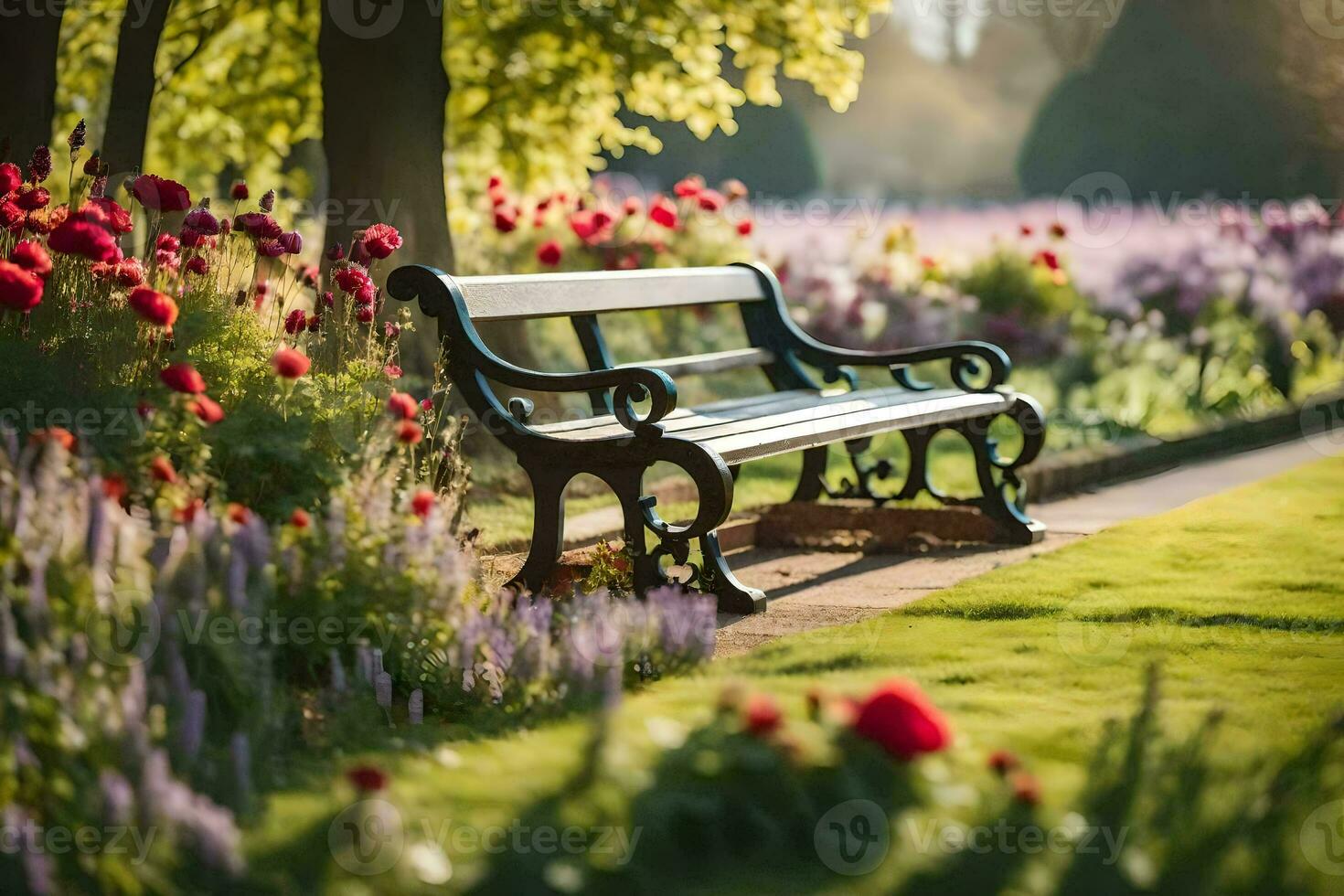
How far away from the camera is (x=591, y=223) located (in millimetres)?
9648

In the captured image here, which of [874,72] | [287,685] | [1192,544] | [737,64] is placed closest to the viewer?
[287,685]

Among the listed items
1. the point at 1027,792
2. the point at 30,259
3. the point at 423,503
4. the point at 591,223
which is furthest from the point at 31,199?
the point at 591,223

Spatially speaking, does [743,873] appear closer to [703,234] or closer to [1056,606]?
[1056,606]

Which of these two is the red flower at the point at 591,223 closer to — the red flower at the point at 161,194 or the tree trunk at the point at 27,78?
the tree trunk at the point at 27,78

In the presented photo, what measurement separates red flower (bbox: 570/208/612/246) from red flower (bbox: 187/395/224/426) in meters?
5.81

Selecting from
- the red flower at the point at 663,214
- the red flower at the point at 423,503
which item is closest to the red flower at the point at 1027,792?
the red flower at the point at 423,503

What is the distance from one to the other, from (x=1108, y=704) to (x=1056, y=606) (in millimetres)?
1355

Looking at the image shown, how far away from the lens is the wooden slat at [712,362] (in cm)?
646

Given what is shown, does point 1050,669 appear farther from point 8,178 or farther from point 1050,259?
point 1050,259

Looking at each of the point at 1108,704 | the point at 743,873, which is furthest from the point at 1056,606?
the point at 743,873

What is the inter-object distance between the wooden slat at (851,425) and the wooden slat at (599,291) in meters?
0.88

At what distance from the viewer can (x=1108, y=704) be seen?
3789 mm

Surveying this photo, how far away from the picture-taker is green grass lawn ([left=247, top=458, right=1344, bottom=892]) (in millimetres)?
2764

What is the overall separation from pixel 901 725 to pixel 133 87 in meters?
5.87
